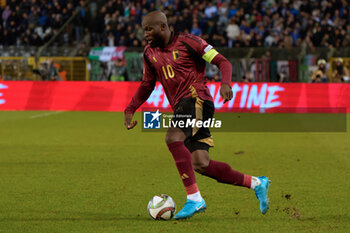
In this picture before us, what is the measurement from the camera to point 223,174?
580cm

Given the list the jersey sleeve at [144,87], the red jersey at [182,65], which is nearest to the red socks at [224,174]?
the red jersey at [182,65]

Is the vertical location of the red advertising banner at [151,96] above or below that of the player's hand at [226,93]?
below

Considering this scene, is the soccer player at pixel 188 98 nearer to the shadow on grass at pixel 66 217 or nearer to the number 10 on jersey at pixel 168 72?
the number 10 on jersey at pixel 168 72

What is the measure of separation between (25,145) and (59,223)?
660cm

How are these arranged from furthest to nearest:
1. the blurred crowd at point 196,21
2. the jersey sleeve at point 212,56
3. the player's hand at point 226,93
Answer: the blurred crowd at point 196,21
the jersey sleeve at point 212,56
the player's hand at point 226,93

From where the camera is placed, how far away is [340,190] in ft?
24.7

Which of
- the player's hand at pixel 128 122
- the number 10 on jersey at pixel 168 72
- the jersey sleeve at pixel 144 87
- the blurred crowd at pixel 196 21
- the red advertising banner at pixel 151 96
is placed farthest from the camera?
the blurred crowd at pixel 196 21

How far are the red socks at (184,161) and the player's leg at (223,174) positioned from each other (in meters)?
0.05

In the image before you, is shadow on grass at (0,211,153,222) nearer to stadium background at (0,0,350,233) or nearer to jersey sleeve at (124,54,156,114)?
stadium background at (0,0,350,233)

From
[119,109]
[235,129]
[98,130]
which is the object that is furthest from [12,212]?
[119,109]

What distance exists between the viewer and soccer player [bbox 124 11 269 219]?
5.73 meters

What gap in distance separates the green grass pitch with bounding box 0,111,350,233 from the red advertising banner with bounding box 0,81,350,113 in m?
3.96

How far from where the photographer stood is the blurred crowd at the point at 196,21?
75.6 feet

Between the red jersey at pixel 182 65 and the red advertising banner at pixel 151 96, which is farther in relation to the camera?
the red advertising banner at pixel 151 96
